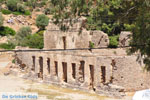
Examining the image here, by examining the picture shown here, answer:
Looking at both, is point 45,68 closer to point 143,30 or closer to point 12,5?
point 143,30

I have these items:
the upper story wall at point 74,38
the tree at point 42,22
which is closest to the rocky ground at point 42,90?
the upper story wall at point 74,38

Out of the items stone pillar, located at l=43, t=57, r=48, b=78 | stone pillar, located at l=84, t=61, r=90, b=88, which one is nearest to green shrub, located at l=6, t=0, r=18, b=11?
stone pillar, located at l=43, t=57, r=48, b=78

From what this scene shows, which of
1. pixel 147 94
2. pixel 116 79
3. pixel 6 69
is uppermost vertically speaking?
pixel 147 94

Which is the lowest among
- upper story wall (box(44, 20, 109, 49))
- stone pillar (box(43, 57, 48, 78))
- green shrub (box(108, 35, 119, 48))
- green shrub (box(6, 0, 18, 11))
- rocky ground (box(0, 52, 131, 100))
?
rocky ground (box(0, 52, 131, 100))

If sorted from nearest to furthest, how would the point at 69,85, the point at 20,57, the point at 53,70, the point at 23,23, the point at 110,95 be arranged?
the point at 110,95, the point at 69,85, the point at 53,70, the point at 20,57, the point at 23,23

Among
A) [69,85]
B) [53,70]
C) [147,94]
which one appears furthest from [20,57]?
[147,94]

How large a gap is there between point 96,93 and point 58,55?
5.52 m

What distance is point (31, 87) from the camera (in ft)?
90.2

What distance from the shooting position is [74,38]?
30.1m

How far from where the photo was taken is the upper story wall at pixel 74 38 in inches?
1144

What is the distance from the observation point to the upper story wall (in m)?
29.1

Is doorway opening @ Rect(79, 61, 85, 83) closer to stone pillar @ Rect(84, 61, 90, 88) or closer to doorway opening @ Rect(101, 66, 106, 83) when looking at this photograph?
stone pillar @ Rect(84, 61, 90, 88)

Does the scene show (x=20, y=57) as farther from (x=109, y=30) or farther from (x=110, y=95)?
(x=110, y=95)

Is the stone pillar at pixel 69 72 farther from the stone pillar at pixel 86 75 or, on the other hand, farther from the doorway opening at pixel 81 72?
the stone pillar at pixel 86 75
